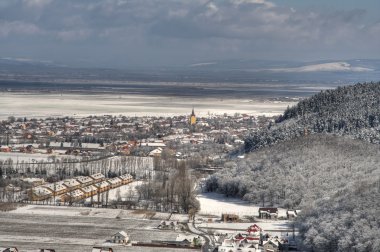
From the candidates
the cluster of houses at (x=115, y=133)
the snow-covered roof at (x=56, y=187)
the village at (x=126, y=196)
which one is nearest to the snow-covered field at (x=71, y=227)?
the village at (x=126, y=196)

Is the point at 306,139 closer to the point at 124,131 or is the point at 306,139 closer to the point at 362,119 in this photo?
the point at 362,119

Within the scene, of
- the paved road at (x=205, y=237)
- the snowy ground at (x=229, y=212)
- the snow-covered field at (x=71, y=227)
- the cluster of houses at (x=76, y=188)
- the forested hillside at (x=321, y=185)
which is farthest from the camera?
the cluster of houses at (x=76, y=188)

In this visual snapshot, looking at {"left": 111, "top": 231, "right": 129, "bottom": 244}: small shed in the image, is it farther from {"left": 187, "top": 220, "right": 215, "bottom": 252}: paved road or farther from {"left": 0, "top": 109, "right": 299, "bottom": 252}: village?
{"left": 187, "top": 220, "right": 215, "bottom": 252}: paved road

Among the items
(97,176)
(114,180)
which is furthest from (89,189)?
(97,176)

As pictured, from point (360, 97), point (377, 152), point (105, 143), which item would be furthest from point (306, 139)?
point (105, 143)

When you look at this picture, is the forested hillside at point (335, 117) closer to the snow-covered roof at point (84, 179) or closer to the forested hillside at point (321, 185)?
the forested hillside at point (321, 185)

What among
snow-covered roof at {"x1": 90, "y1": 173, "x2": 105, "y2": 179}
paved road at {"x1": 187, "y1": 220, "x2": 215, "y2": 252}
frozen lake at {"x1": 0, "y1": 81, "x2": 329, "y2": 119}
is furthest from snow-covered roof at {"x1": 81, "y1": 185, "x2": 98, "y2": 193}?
frozen lake at {"x1": 0, "y1": 81, "x2": 329, "y2": 119}
